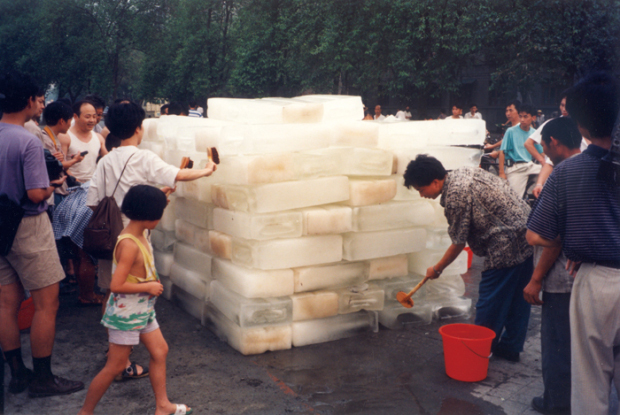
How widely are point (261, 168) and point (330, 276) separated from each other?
1.03 m

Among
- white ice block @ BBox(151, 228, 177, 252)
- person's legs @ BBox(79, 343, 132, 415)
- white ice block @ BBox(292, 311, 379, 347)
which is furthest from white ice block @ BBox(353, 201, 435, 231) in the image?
white ice block @ BBox(151, 228, 177, 252)

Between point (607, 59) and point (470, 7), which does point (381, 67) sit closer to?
point (470, 7)

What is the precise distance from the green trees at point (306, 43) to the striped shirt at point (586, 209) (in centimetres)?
1691

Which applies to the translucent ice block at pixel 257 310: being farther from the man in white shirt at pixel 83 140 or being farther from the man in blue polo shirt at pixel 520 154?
the man in blue polo shirt at pixel 520 154

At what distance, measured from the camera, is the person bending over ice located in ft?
9.40

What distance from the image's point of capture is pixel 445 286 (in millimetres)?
4816

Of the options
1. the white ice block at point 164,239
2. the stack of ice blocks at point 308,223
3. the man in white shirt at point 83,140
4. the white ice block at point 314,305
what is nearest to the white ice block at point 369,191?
the stack of ice blocks at point 308,223

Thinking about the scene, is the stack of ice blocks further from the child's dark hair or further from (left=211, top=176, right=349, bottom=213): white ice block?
the child's dark hair

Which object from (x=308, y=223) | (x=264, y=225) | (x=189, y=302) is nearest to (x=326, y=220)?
(x=308, y=223)

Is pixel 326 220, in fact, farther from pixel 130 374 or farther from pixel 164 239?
pixel 164 239

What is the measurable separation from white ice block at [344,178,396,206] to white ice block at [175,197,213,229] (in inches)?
48.4

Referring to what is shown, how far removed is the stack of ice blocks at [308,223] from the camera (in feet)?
13.1

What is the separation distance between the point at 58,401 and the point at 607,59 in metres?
19.1

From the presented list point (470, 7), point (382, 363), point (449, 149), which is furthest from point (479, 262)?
point (470, 7)
